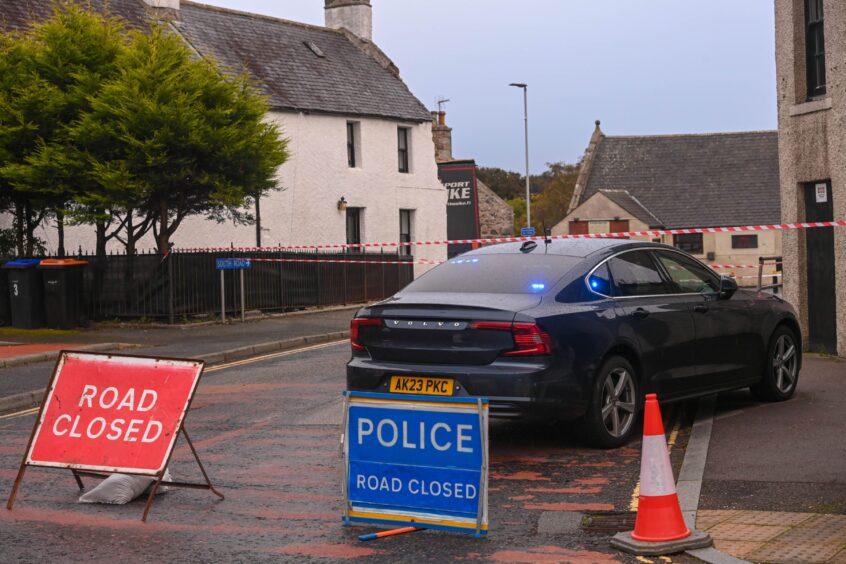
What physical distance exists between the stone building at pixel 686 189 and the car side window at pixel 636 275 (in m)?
56.0

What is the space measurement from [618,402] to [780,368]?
9.54 ft

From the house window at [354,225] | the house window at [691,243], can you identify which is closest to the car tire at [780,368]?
the house window at [354,225]

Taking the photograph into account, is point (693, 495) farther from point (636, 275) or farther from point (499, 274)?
point (636, 275)

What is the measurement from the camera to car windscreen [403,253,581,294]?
30.1ft

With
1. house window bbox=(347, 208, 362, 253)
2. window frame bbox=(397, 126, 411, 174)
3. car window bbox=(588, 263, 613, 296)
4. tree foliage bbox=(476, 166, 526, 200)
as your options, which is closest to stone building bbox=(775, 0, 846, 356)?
car window bbox=(588, 263, 613, 296)

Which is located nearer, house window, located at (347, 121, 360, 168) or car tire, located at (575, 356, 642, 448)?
car tire, located at (575, 356, 642, 448)

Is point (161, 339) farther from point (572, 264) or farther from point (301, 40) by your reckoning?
point (301, 40)

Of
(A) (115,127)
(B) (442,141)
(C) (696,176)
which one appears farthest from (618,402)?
(C) (696,176)

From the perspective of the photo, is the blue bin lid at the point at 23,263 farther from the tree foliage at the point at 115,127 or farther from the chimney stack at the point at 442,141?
the chimney stack at the point at 442,141

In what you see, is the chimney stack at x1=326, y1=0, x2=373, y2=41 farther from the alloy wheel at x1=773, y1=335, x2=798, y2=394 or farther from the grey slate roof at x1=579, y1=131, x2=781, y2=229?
the alloy wheel at x1=773, y1=335, x2=798, y2=394

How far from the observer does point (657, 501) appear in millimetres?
6289

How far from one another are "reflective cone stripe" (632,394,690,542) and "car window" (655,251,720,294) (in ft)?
13.2

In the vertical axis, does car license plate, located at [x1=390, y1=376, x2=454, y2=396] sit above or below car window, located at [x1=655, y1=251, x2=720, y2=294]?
below

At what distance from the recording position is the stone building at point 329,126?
120 ft
